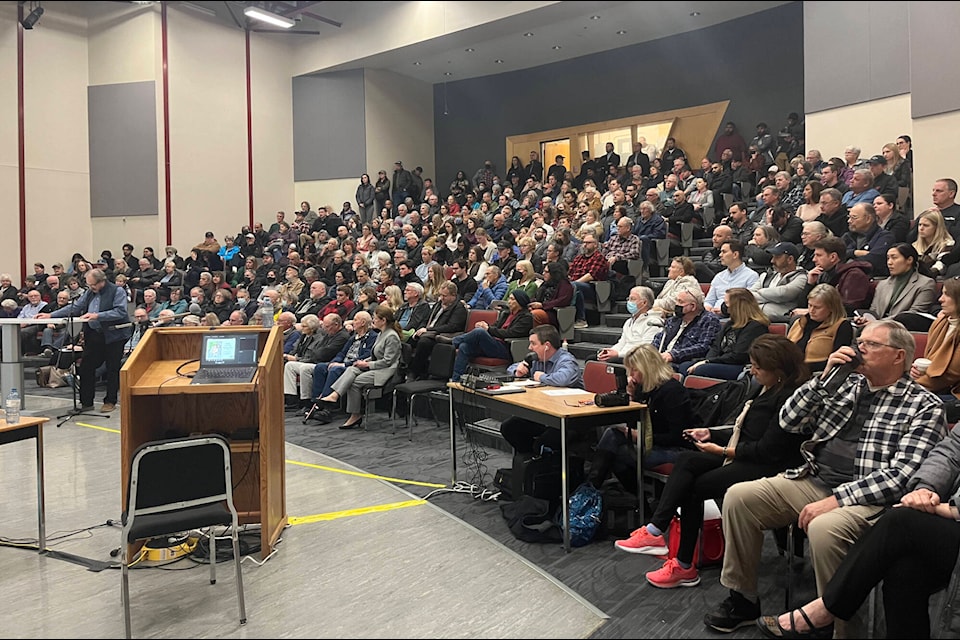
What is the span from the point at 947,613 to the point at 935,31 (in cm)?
568

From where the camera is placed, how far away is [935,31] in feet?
20.4

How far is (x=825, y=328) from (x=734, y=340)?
2.14ft

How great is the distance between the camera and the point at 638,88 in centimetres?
1351

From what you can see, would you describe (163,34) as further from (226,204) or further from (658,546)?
(658,546)

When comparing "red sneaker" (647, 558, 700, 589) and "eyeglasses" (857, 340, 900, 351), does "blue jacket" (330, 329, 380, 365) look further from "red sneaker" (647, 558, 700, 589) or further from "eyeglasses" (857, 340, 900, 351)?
"eyeglasses" (857, 340, 900, 351)

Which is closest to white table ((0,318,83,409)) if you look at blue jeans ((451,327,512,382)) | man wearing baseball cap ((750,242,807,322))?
blue jeans ((451,327,512,382))

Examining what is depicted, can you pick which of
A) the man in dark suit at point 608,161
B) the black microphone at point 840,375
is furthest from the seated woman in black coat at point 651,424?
the man in dark suit at point 608,161

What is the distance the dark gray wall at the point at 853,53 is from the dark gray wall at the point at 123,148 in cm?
1102

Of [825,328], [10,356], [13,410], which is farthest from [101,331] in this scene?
[825,328]

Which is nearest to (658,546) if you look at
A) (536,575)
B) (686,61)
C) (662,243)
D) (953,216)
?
(536,575)

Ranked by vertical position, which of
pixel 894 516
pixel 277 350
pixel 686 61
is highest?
pixel 686 61

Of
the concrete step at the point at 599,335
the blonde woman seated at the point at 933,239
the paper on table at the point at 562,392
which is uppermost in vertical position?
the blonde woman seated at the point at 933,239

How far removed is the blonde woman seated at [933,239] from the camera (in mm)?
5109

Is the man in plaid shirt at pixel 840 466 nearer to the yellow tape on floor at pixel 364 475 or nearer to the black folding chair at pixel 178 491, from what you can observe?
the black folding chair at pixel 178 491
